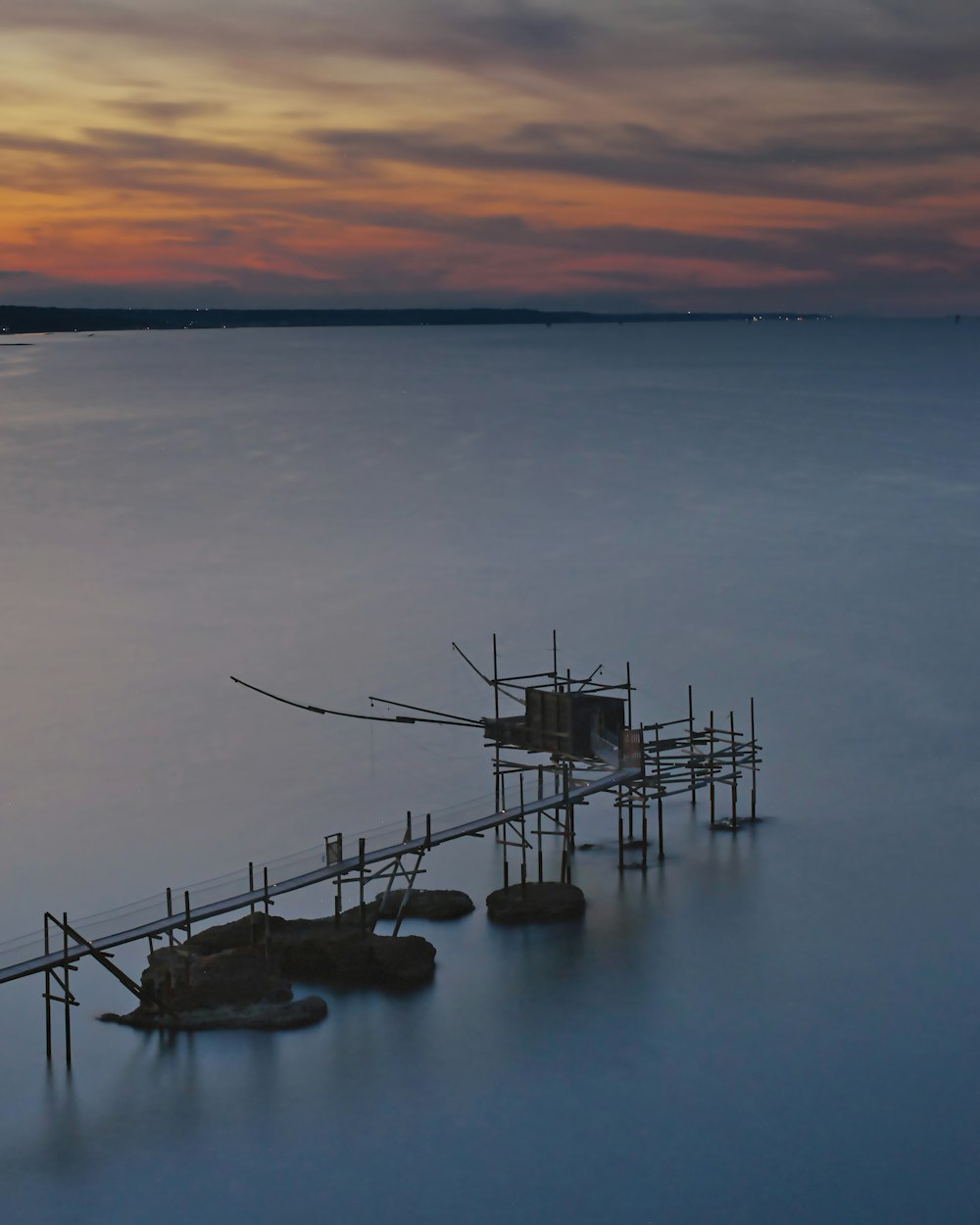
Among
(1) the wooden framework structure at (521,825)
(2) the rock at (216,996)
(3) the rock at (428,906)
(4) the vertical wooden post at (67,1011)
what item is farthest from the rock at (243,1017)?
(3) the rock at (428,906)

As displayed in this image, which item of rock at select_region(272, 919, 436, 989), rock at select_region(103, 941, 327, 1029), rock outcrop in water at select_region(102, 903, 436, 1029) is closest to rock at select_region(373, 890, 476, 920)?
A: rock outcrop in water at select_region(102, 903, 436, 1029)

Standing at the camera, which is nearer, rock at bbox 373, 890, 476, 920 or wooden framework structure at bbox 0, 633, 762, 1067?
wooden framework structure at bbox 0, 633, 762, 1067

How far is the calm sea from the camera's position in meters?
24.2

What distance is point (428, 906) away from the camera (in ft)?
103

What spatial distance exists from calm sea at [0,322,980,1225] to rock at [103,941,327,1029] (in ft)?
1.21

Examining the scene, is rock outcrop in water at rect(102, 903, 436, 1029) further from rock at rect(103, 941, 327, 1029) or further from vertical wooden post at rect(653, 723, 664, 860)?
vertical wooden post at rect(653, 723, 664, 860)

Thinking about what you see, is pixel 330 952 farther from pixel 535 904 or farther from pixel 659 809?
pixel 659 809

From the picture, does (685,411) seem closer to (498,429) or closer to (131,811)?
(498,429)

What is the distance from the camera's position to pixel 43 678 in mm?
52250

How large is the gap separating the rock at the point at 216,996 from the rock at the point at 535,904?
5037mm

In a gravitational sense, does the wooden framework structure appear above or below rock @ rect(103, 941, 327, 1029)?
above

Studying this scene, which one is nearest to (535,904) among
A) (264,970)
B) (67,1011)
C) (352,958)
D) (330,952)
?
(352,958)

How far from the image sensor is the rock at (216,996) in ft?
87.5

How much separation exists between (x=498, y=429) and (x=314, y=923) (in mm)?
106288
